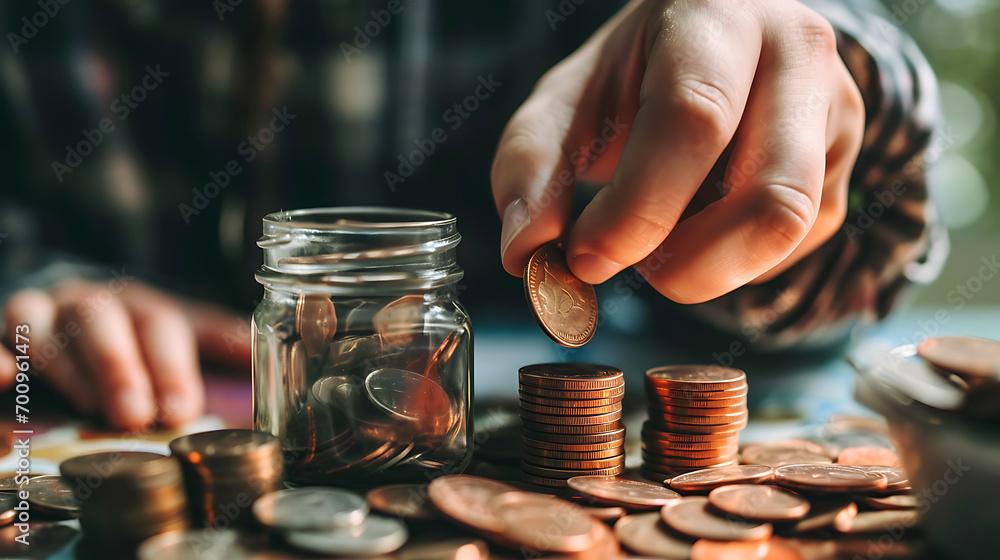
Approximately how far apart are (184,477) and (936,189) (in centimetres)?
170

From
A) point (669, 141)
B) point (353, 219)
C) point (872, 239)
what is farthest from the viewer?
point (872, 239)

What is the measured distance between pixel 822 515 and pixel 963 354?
271 millimetres

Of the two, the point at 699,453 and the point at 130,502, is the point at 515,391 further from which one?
the point at 130,502

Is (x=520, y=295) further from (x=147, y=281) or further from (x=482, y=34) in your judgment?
(x=147, y=281)

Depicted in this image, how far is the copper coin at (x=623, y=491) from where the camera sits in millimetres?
906

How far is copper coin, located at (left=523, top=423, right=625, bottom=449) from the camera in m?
1.02

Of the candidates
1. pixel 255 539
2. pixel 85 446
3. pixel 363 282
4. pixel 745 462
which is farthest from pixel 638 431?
pixel 85 446

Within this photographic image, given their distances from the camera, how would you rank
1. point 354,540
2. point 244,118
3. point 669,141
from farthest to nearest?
1. point 244,118
2. point 669,141
3. point 354,540

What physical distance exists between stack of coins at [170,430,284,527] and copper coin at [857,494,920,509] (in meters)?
0.80

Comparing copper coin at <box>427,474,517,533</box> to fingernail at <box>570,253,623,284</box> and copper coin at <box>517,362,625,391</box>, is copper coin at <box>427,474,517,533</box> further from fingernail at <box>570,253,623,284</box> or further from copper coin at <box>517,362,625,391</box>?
fingernail at <box>570,253,623,284</box>

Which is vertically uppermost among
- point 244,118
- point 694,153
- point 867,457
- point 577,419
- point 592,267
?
point 244,118

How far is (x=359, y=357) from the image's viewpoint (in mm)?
972

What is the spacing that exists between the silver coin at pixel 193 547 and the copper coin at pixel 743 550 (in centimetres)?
52

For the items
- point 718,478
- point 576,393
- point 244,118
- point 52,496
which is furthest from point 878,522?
point 244,118
